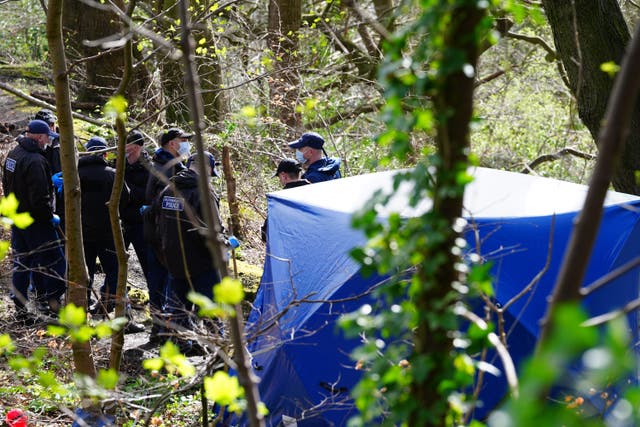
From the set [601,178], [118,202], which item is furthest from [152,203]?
[601,178]

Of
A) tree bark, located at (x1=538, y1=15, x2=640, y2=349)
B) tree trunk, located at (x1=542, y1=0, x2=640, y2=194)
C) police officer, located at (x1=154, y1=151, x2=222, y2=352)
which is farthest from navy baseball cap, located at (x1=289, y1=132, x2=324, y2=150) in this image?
tree bark, located at (x1=538, y1=15, x2=640, y2=349)

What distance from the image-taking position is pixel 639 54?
1.42 meters

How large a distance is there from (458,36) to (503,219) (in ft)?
9.10

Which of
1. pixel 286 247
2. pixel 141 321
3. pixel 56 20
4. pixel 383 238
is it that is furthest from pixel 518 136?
pixel 383 238

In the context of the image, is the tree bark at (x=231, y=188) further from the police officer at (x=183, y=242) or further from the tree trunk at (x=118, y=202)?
the tree trunk at (x=118, y=202)

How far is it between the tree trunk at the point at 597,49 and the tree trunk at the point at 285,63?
4.22m

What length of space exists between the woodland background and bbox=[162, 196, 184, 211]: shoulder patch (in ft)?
7.71

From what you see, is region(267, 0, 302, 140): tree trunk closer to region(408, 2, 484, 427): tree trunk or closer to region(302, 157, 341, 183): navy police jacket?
region(302, 157, 341, 183): navy police jacket

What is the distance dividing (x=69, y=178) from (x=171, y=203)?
2.21 meters

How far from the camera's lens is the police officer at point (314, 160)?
6.81m

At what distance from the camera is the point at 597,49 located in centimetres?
596

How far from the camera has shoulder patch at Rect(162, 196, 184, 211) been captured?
6067 millimetres

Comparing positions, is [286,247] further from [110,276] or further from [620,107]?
[620,107]

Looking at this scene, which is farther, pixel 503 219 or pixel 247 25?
pixel 247 25
